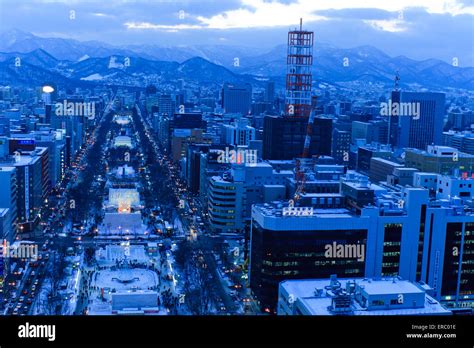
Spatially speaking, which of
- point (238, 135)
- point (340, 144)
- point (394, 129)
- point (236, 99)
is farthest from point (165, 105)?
point (394, 129)

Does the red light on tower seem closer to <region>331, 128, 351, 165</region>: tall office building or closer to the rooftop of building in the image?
<region>331, 128, 351, 165</region>: tall office building

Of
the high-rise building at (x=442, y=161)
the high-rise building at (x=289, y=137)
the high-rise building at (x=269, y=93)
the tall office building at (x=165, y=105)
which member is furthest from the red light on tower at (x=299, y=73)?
the high-rise building at (x=269, y=93)

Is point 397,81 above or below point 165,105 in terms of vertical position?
above

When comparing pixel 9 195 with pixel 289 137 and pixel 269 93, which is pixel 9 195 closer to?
pixel 289 137

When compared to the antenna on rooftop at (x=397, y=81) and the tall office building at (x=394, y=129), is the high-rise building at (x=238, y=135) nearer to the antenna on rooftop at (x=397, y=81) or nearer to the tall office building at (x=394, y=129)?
the tall office building at (x=394, y=129)
